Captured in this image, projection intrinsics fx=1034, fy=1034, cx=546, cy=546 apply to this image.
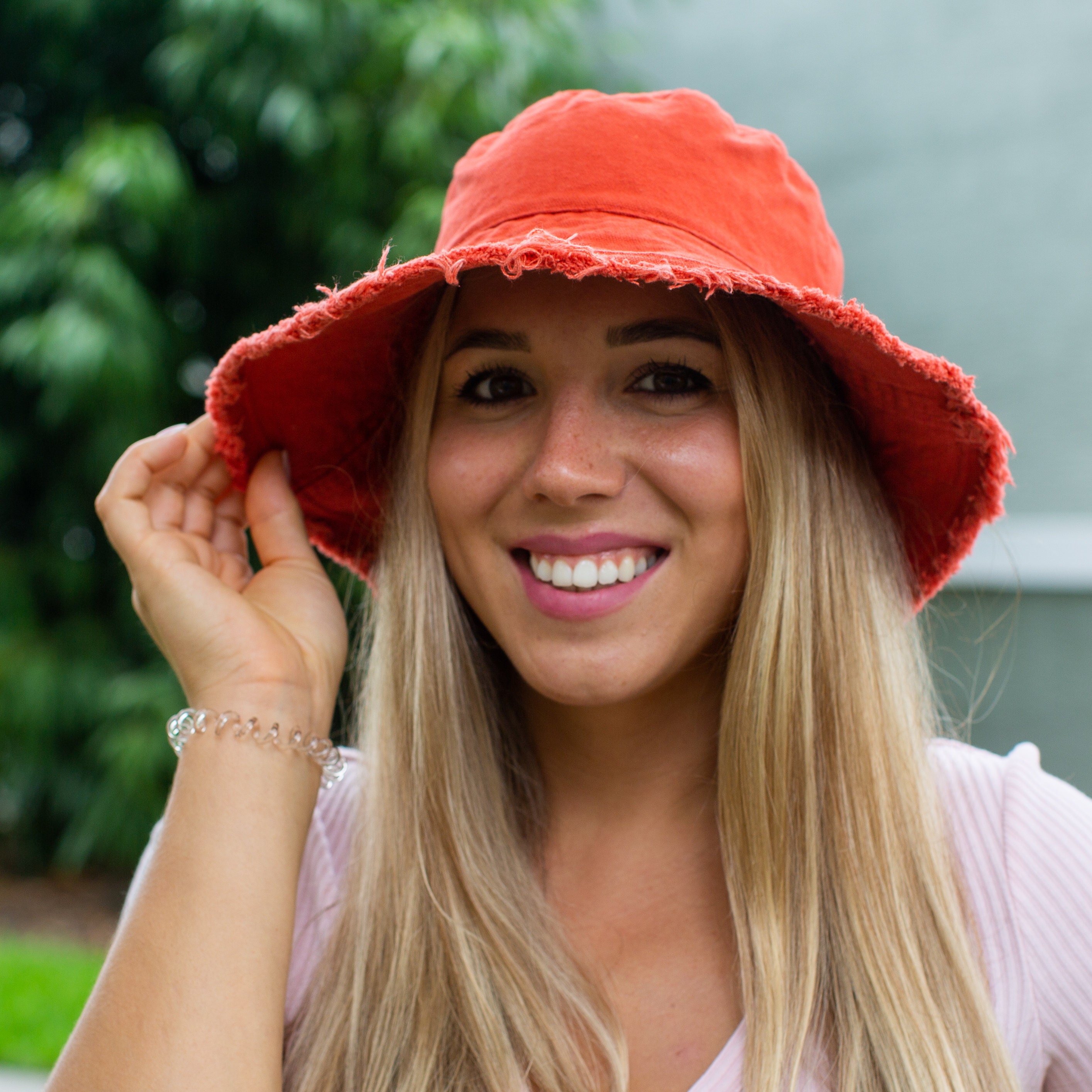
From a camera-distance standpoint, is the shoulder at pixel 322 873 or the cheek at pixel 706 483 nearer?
the cheek at pixel 706 483

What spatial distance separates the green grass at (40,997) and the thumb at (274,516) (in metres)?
1.85

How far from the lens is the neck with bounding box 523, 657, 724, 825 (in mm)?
1338

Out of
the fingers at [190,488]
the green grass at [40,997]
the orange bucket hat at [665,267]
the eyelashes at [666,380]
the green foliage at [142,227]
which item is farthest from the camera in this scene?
the green foliage at [142,227]

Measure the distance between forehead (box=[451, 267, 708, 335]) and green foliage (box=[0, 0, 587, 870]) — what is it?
2010 millimetres

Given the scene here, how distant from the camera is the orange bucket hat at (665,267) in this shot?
3.48 feet

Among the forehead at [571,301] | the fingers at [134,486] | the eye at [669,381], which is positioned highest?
the forehead at [571,301]

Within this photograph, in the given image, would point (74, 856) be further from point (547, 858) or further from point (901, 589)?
point (901, 589)

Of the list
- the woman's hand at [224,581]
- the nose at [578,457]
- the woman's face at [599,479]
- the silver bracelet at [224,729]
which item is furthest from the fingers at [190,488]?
the nose at [578,457]

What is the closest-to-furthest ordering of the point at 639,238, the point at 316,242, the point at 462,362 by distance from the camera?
the point at 639,238, the point at 462,362, the point at 316,242

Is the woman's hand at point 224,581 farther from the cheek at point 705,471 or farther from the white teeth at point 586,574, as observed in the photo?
the cheek at point 705,471

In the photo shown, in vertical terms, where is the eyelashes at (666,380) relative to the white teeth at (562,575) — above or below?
above

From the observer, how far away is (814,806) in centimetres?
117

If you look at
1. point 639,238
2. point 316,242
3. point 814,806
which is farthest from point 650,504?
point 316,242

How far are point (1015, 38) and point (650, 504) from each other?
2.47m
